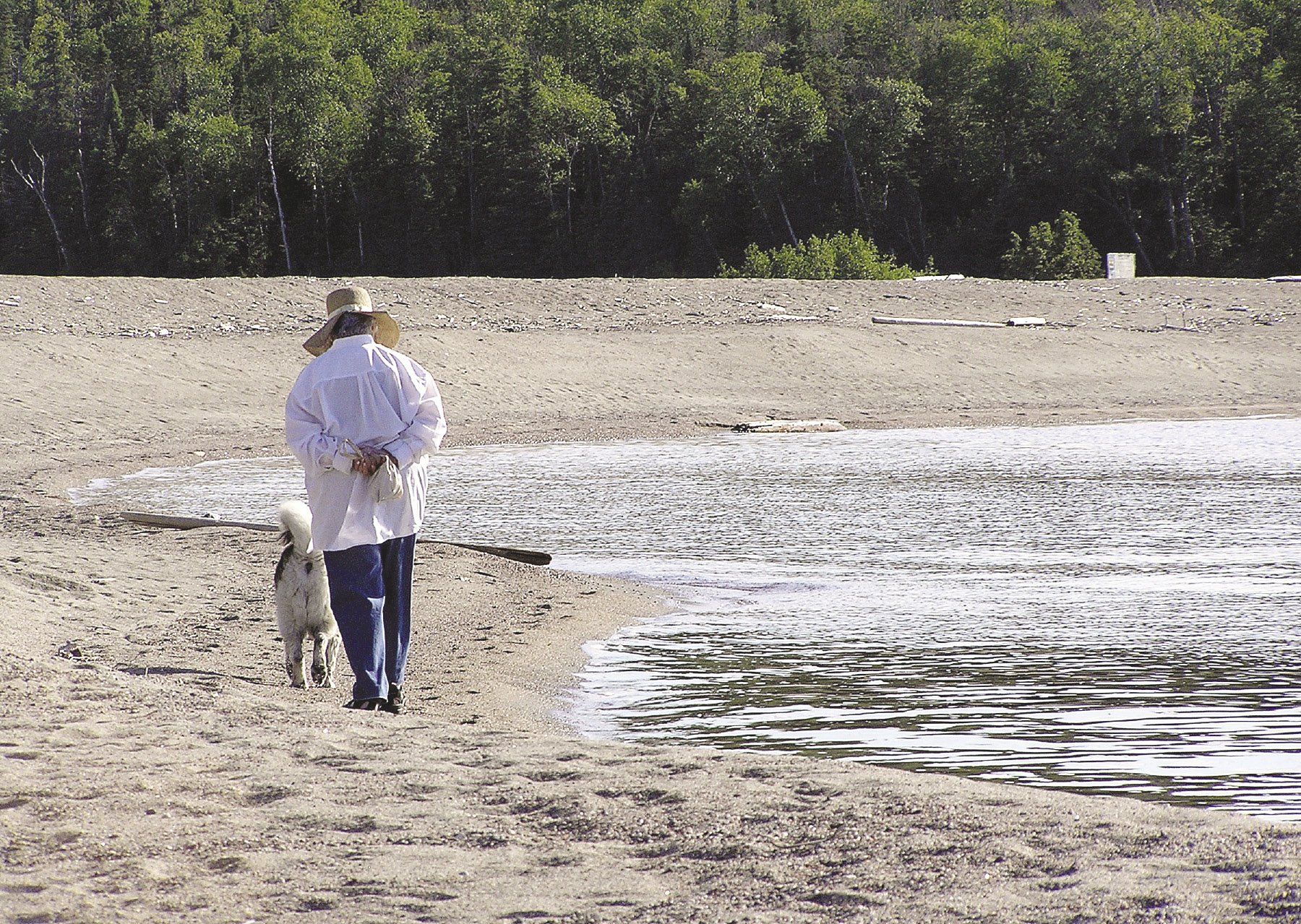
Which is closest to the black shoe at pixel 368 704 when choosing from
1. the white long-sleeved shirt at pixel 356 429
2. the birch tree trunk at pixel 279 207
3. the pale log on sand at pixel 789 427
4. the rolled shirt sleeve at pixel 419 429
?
the white long-sleeved shirt at pixel 356 429

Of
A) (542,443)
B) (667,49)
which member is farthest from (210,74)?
(542,443)

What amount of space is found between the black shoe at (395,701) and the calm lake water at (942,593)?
714mm

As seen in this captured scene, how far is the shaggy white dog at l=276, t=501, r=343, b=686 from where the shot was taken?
606cm

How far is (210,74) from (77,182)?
8.70 metres

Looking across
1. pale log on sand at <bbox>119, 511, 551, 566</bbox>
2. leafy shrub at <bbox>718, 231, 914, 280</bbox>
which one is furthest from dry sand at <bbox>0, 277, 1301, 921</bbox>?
leafy shrub at <bbox>718, 231, 914, 280</bbox>

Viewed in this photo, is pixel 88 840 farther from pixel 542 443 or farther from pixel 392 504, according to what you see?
pixel 542 443

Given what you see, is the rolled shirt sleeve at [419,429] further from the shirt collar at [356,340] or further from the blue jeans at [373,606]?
the blue jeans at [373,606]

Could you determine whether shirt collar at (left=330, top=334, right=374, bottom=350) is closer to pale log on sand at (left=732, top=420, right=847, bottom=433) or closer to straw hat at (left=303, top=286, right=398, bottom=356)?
straw hat at (left=303, top=286, right=398, bottom=356)

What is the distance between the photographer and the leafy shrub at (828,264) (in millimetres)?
34156

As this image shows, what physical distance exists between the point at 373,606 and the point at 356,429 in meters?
0.65

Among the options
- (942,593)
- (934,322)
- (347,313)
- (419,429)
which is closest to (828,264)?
(934,322)

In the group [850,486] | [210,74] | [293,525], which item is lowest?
[850,486]

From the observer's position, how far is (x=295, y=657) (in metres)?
6.15

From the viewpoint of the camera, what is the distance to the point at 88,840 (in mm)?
3795
